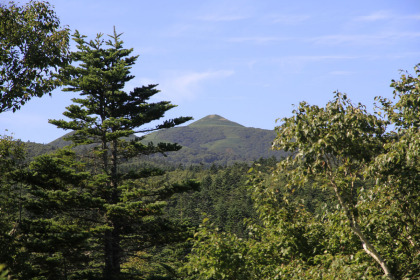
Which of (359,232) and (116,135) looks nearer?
(359,232)

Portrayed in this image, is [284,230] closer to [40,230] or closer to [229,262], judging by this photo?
[229,262]

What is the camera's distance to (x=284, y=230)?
440 inches

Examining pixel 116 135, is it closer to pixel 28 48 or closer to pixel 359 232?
pixel 28 48

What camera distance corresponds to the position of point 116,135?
22.6m

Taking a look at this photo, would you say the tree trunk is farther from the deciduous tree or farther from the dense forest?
the deciduous tree

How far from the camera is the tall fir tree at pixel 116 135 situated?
72.6 ft

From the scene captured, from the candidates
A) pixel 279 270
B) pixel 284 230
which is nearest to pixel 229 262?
pixel 279 270

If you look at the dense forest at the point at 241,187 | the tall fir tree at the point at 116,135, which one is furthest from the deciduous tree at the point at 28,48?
the tall fir tree at the point at 116,135

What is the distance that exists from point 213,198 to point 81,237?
314 ft

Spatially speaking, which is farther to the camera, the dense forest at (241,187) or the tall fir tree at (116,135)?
the tall fir tree at (116,135)

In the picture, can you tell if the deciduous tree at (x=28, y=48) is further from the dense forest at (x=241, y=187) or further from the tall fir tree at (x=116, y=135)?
the tall fir tree at (x=116, y=135)

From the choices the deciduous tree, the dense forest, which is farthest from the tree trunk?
the deciduous tree

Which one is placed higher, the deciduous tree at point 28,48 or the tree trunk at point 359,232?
the deciduous tree at point 28,48

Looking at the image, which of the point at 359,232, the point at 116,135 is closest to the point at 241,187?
the point at 359,232
